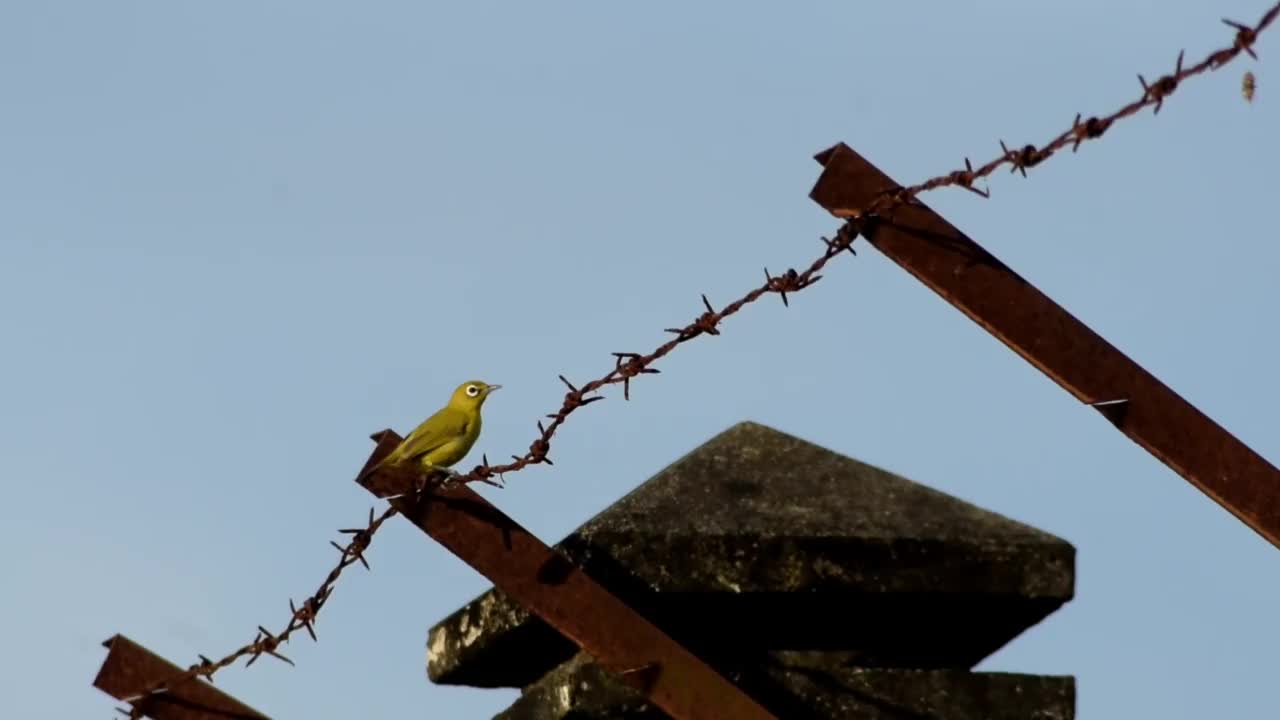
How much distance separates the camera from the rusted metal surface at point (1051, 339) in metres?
5.32

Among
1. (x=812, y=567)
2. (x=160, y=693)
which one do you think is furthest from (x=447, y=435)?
(x=812, y=567)

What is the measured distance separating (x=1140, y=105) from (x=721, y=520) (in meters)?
1.38

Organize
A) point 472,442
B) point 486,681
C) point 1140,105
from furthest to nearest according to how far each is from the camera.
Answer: point 472,442
point 486,681
point 1140,105

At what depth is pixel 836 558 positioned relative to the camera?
18.5 ft

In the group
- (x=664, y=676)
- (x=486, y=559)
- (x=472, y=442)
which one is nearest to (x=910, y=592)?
(x=664, y=676)

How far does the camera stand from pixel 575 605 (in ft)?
18.0

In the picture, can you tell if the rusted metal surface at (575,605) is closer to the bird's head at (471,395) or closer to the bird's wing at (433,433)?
the bird's wing at (433,433)

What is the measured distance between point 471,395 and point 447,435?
629 millimetres

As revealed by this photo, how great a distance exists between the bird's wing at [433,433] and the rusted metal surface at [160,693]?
2.54 feet

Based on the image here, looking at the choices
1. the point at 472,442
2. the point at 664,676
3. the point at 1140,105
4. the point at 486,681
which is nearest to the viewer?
the point at 1140,105

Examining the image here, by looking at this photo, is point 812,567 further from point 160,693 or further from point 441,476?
point 160,693

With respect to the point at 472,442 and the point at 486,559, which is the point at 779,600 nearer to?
the point at 486,559

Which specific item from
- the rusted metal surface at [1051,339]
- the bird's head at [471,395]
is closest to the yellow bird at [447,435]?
the bird's head at [471,395]

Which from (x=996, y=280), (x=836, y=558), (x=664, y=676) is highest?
(x=996, y=280)
